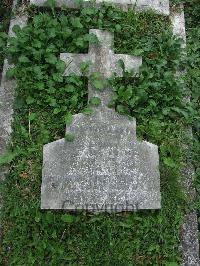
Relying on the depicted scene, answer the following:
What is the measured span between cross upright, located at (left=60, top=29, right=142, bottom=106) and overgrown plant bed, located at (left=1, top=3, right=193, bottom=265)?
0.07 metres

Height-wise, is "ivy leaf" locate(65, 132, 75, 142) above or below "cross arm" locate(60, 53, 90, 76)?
below

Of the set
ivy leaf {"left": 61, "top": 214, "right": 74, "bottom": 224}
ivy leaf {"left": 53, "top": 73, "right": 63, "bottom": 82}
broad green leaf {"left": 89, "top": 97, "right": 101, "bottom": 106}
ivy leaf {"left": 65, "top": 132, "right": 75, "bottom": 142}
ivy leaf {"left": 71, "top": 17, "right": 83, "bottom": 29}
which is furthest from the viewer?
ivy leaf {"left": 71, "top": 17, "right": 83, "bottom": 29}

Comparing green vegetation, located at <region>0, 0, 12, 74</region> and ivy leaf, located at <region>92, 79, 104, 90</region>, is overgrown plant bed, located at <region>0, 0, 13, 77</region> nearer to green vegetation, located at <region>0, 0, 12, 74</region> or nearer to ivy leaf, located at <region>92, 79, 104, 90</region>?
green vegetation, located at <region>0, 0, 12, 74</region>

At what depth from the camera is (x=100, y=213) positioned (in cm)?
337

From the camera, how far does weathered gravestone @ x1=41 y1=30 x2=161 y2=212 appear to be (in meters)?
3.30

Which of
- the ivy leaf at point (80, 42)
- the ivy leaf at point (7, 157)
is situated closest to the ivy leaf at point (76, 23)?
the ivy leaf at point (80, 42)

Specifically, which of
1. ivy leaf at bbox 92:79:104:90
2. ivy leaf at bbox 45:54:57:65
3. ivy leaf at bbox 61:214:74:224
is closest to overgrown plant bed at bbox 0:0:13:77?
ivy leaf at bbox 45:54:57:65

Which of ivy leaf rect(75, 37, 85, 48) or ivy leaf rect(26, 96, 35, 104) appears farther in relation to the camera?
ivy leaf rect(75, 37, 85, 48)

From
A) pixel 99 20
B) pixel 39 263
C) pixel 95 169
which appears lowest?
pixel 39 263

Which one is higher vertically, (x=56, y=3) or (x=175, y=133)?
(x=56, y=3)

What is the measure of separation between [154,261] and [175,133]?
109 centimetres

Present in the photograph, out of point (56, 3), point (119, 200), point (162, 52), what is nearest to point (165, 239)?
point (119, 200)

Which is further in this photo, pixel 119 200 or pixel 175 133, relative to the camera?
pixel 175 133

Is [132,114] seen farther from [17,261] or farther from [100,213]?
[17,261]
